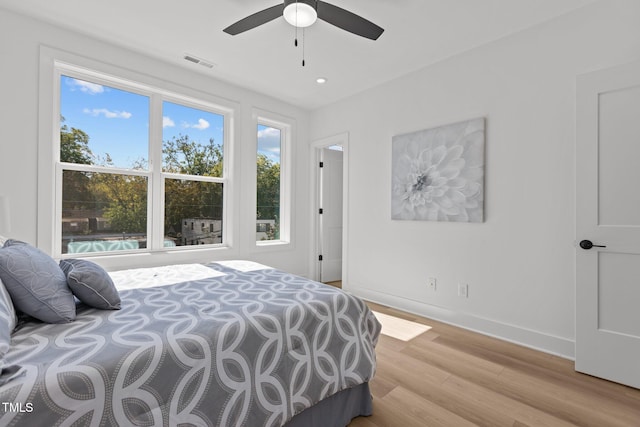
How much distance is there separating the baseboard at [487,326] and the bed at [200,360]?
1608mm

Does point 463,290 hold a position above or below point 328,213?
below

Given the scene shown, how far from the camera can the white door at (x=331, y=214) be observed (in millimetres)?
4750

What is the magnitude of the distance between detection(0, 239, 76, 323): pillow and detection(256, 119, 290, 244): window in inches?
113

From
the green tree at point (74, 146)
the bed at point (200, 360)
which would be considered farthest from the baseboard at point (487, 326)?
the green tree at point (74, 146)

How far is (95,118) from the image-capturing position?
2.98 metres

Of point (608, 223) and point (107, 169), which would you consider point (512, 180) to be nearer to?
point (608, 223)

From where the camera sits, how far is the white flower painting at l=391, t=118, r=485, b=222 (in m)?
2.87

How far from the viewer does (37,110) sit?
2.58m

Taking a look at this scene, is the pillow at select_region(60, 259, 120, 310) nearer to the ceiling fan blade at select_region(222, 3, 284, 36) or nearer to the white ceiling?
the ceiling fan blade at select_region(222, 3, 284, 36)

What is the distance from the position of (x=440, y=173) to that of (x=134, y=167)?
10.6 ft

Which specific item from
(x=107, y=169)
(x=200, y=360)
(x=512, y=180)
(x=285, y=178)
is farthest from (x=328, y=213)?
(x=200, y=360)

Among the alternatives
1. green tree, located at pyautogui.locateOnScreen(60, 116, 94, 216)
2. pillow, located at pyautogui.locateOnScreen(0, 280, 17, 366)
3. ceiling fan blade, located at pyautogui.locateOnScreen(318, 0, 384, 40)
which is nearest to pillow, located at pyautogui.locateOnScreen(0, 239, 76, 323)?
pillow, located at pyautogui.locateOnScreen(0, 280, 17, 366)

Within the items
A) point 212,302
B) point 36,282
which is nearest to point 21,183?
point 36,282

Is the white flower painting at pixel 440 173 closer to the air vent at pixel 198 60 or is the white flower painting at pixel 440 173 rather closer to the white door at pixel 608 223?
the white door at pixel 608 223
